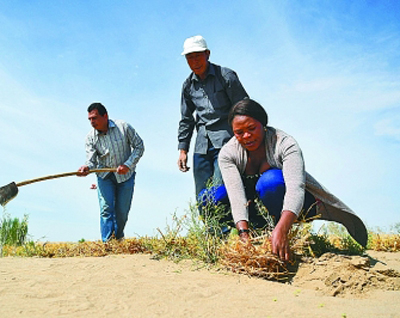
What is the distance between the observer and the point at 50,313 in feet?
6.49

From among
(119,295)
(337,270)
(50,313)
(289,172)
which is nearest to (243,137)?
(289,172)

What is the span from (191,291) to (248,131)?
4.65 feet

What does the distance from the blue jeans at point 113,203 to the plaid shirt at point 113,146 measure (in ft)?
0.69

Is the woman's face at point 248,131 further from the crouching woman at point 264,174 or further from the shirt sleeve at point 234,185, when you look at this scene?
the shirt sleeve at point 234,185

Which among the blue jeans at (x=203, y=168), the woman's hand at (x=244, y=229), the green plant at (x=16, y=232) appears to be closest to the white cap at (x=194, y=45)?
the blue jeans at (x=203, y=168)

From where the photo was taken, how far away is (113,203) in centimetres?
557

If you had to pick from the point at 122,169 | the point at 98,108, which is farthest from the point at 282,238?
the point at 98,108

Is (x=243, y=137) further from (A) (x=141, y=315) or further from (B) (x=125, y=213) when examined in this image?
(B) (x=125, y=213)

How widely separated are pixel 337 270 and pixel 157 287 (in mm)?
1223

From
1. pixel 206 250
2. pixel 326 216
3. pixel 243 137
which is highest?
pixel 243 137

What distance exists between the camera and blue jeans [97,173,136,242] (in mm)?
5477

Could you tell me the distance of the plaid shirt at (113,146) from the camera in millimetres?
5633

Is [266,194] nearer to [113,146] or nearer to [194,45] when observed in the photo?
[194,45]

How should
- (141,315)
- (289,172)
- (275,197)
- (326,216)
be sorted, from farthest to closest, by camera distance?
1. (326,216)
2. (275,197)
3. (289,172)
4. (141,315)
